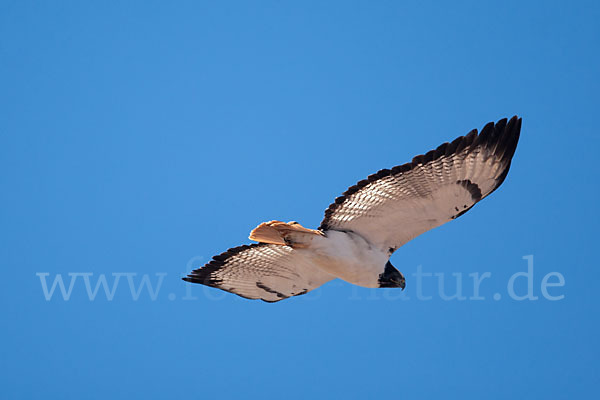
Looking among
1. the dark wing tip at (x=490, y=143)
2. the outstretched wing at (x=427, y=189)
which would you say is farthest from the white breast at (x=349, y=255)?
the dark wing tip at (x=490, y=143)

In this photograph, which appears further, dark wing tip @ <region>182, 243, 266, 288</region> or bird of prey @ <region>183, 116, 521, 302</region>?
dark wing tip @ <region>182, 243, 266, 288</region>

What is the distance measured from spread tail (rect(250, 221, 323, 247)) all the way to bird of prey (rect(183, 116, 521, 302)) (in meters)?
0.01

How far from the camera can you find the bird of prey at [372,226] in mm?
7973

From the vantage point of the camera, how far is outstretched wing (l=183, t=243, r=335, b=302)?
9.76 metres

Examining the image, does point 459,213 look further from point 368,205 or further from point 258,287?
point 258,287

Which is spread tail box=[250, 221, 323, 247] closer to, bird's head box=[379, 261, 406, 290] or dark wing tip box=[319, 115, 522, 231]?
bird's head box=[379, 261, 406, 290]

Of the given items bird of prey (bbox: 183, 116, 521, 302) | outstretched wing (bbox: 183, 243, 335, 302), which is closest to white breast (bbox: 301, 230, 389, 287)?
bird of prey (bbox: 183, 116, 521, 302)

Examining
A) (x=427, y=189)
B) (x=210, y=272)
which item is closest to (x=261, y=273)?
(x=210, y=272)

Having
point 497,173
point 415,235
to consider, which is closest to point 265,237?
point 415,235

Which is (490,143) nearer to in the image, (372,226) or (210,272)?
(372,226)

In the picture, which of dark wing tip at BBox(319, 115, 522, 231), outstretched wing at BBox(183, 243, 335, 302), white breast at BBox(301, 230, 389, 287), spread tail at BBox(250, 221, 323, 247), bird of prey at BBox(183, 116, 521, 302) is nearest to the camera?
dark wing tip at BBox(319, 115, 522, 231)

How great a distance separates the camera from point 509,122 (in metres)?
7.77

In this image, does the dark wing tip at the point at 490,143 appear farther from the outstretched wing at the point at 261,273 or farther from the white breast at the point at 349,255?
the outstretched wing at the point at 261,273

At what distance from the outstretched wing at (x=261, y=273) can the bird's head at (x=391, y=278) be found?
40.0 inches
